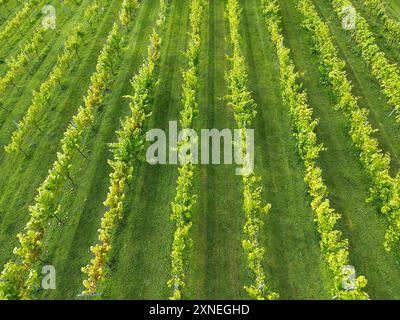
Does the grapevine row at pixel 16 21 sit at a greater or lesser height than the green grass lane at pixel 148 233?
greater

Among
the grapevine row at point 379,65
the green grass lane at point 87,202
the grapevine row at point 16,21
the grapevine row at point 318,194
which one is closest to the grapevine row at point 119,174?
the green grass lane at point 87,202

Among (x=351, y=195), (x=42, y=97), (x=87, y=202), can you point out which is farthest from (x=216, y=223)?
(x=42, y=97)

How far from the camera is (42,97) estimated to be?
25.9 meters

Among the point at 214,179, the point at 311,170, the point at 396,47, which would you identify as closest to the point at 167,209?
the point at 214,179

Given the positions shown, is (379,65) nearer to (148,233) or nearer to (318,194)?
(318,194)

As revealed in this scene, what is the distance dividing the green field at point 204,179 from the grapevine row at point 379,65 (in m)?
1.01

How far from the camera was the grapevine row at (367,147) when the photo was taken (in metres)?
18.0

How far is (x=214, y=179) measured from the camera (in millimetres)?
22359

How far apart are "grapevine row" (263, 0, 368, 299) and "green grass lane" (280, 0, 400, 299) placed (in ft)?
2.38

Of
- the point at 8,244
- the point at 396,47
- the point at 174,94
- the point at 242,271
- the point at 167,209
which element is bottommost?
the point at 242,271

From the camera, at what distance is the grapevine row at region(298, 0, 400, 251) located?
18.0m

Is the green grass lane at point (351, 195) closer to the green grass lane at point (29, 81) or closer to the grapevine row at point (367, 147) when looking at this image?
the grapevine row at point (367, 147)

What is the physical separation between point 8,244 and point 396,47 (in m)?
34.9
